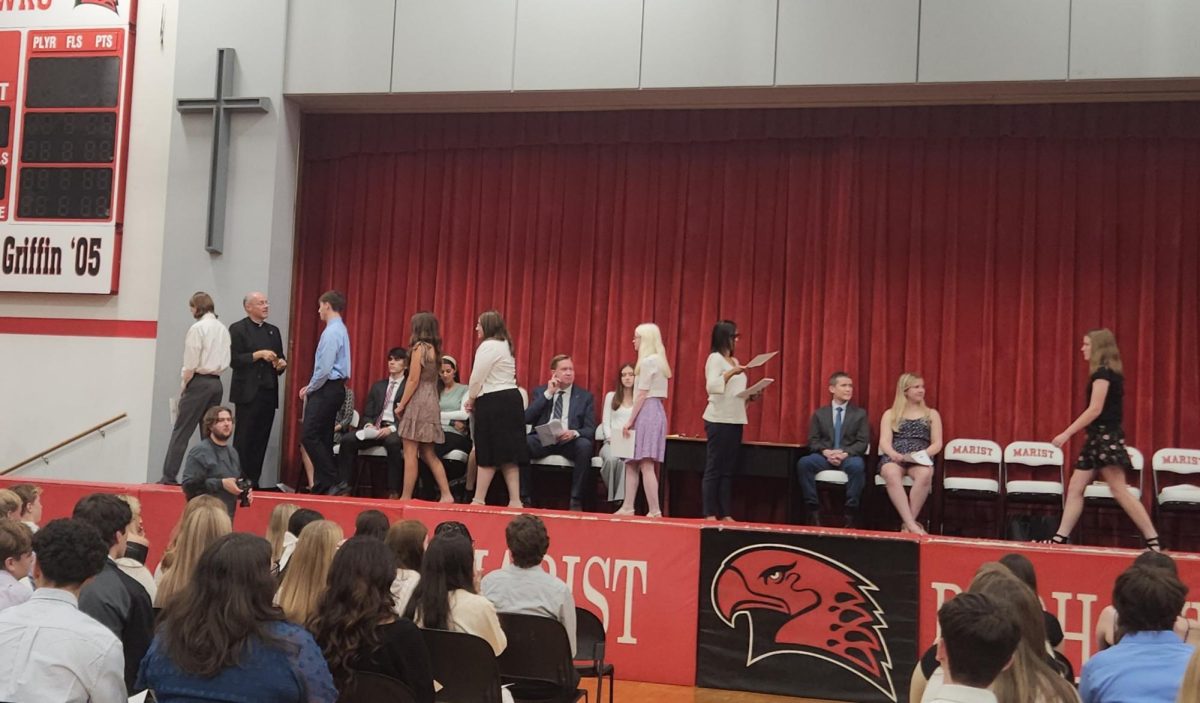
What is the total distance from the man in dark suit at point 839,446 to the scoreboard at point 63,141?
21.5 feet

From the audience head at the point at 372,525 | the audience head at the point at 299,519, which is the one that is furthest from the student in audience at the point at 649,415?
the audience head at the point at 372,525

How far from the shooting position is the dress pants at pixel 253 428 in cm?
975

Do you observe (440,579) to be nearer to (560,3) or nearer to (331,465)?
(331,465)

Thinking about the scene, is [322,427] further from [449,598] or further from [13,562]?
[13,562]

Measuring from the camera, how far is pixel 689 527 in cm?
725

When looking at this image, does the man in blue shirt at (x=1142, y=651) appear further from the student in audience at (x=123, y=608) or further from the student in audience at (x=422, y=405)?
the student in audience at (x=422, y=405)

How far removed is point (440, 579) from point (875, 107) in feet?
23.4

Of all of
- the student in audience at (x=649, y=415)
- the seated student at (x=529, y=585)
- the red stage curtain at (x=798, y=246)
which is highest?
the red stage curtain at (x=798, y=246)

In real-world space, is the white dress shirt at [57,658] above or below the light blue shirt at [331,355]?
below

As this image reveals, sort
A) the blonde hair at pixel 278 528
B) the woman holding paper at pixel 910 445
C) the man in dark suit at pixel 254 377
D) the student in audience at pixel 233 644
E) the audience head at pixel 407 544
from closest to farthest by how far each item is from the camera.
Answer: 1. the student in audience at pixel 233 644
2. the audience head at pixel 407 544
3. the blonde hair at pixel 278 528
4. the woman holding paper at pixel 910 445
5. the man in dark suit at pixel 254 377

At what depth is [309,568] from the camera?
4023mm

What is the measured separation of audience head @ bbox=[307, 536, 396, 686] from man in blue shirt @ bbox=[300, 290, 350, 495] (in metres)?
6.08

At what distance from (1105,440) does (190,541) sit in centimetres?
597

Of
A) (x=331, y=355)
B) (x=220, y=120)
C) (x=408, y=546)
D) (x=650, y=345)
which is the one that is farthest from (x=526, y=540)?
(x=220, y=120)
